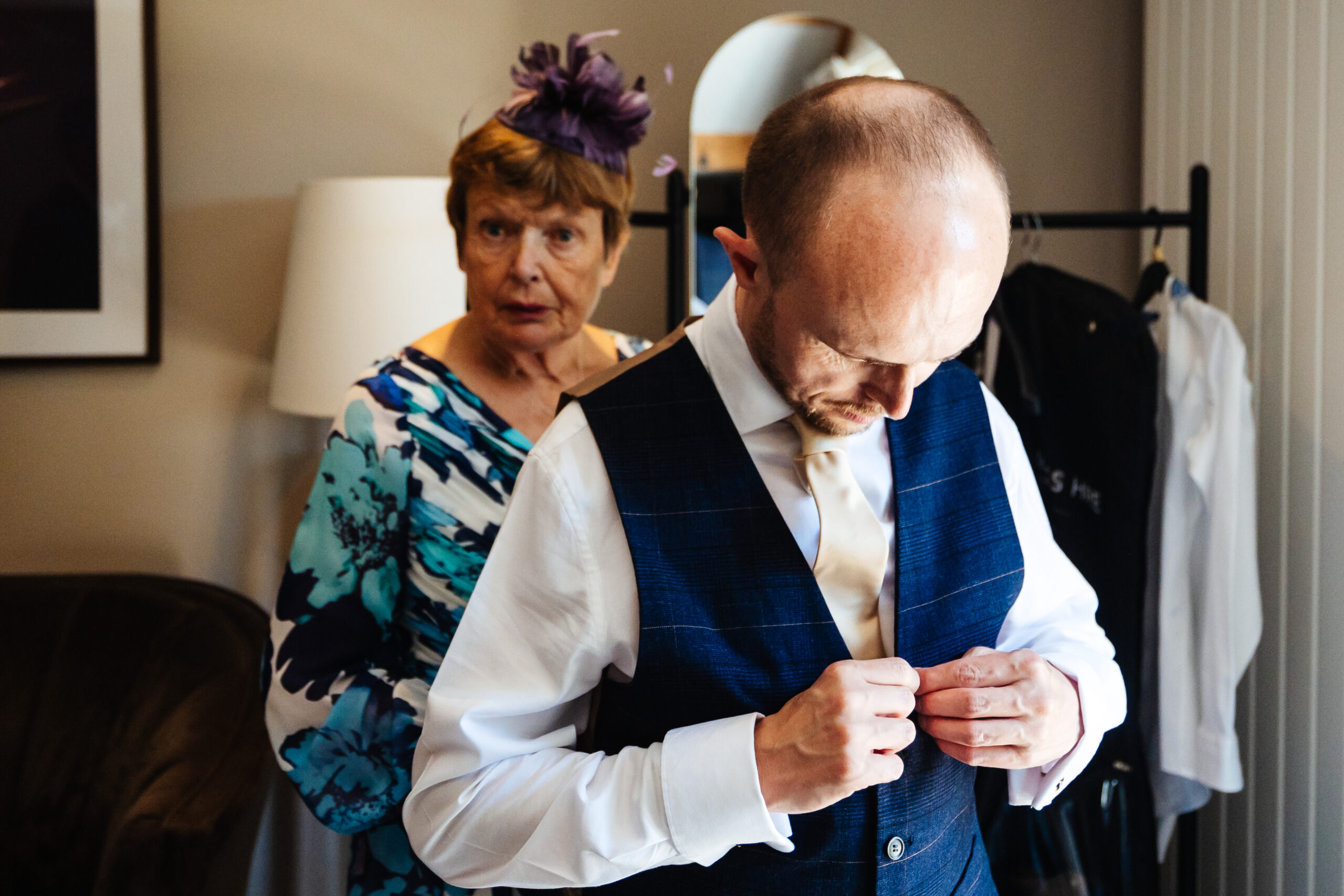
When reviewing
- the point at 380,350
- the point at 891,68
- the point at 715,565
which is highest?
the point at 891,68

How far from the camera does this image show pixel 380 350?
6.45 ft

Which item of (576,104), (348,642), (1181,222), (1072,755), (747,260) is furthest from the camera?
(1181,222)

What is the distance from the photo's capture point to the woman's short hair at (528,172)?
1.30m

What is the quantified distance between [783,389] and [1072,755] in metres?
0.44

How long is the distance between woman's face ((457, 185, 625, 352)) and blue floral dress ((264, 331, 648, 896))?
0.15 metres

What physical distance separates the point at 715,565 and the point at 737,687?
0.10m

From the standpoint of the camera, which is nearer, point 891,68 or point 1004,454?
point 1004,454

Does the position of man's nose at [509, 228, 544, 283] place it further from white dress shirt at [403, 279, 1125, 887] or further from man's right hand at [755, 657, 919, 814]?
man's right hand at [755, 657, 919, 814]

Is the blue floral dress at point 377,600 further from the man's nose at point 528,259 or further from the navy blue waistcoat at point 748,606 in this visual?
the navy blue waistcoat at point 748,606

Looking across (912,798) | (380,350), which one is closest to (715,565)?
(912,798)

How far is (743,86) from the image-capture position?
2115mm

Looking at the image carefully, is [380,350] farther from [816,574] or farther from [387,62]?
[816,574]

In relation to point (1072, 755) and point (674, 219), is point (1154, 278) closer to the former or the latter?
point (674, 219)

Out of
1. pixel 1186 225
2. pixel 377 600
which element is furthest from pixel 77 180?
pixel 1186 225
